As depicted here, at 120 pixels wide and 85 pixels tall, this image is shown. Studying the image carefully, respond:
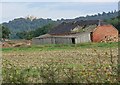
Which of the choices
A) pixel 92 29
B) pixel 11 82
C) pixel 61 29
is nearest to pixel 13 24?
pixel 61 29

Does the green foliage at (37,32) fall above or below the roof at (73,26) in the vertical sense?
below

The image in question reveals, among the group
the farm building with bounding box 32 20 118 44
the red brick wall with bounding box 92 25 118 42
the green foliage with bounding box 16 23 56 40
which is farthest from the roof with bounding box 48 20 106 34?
the green foliage with bounding box 16 23 56 40

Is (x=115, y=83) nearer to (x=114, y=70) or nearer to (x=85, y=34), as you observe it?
(x=114, y=70)

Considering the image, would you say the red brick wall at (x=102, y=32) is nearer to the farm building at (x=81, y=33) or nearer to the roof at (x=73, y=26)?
the farm building at (x=81, y=33)

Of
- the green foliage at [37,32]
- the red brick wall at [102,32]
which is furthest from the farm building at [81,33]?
the green foliage at [37,32]

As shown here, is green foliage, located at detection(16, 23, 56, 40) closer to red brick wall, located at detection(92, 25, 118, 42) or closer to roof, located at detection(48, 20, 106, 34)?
roof, located at detection(48, 20, 106, 34)

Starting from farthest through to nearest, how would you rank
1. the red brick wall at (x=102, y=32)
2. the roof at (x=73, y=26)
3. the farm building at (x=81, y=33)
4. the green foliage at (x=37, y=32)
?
1. the green foliage at (x=37, y=32)
2. the roof at (x=73, y=26)
3. the red brick wall at (x=102, y=32)
4. the farm building at (x=81, y=33)

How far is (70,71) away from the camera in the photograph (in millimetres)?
4973

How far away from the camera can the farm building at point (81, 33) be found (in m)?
54.1

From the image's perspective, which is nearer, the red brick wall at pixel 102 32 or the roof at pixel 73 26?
the red brick wall at pixel 102 32

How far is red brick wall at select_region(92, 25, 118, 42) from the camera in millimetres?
56009

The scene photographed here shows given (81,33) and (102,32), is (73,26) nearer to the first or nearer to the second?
(102,32)

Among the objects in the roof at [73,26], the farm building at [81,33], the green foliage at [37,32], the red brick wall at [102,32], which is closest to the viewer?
the farm building at [81,33]

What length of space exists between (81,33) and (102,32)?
4.74m
